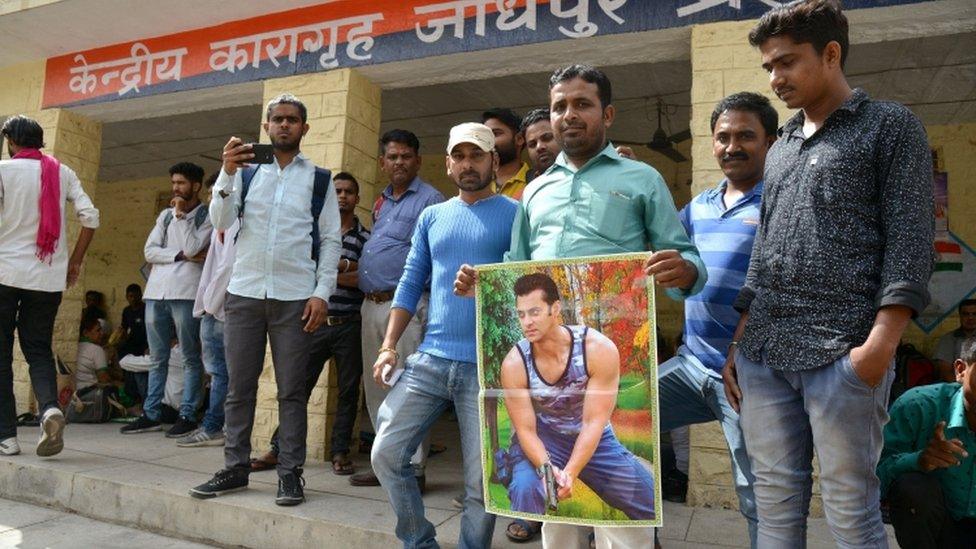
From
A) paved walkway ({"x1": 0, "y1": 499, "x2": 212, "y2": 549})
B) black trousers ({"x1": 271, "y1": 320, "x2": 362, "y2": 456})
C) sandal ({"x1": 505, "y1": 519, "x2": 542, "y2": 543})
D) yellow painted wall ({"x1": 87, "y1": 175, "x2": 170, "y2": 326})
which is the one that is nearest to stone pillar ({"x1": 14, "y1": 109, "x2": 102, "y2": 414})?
paved walkway ({"x1": 0, "y1": 499, "x2": 212, "y2": 549})

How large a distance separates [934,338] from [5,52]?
8.99 metres

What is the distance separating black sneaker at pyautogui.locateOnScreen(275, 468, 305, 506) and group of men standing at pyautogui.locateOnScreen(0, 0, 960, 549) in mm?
12

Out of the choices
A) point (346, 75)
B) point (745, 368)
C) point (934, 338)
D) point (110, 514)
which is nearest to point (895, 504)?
point (745, 368)

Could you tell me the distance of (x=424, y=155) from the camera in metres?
8.13

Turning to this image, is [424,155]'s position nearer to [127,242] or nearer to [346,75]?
[346,75]

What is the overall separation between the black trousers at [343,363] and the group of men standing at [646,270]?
0.04 ft

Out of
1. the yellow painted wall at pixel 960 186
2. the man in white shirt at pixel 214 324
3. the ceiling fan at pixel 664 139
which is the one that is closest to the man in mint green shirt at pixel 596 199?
the man in white shirt at pixel 214 324

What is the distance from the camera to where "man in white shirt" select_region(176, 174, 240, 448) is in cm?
430

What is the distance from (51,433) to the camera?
3.76m

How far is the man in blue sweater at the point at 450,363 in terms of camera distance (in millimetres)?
2387

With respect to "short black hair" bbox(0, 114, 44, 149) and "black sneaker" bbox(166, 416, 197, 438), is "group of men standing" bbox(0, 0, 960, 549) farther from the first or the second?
"black sneaker" bbox(166, 416, 197, 438)

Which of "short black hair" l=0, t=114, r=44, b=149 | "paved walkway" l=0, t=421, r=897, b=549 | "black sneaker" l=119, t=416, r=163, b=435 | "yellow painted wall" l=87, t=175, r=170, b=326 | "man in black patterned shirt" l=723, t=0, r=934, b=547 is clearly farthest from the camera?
"yellow painted wall" l=87, t=175, r=170, b=326

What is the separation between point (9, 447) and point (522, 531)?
3245 millimetres

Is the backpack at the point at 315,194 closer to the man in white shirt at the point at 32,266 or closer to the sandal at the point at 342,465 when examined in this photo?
the sandal at the point at 342,465
